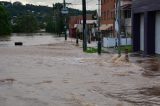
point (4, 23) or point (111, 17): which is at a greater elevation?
point (111, 17)

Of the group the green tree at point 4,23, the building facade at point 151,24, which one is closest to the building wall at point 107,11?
the building facade at point 151,24

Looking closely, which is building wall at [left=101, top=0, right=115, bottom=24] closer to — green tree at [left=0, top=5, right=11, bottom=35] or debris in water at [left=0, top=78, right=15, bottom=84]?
green tree at [left=0, top=5, right=11, bottom=35]

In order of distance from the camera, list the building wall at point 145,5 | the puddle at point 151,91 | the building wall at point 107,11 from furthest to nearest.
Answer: the building wall at point 107,11, the building wall at point 145,5, the puddle at point 151,91

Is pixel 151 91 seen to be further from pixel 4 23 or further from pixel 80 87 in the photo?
pixel 4 23

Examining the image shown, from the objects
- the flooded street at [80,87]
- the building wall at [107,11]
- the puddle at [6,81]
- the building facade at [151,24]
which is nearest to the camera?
the flooded street at [80,87]

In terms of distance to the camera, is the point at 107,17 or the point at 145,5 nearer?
the point at 145,5

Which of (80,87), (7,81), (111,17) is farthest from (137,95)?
(111,17)

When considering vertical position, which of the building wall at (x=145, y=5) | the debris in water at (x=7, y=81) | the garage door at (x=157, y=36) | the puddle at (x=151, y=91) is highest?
the building wall at (x=145, y=5)

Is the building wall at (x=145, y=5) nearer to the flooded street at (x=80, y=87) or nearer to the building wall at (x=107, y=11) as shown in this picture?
the flooded street at (x=80, y=87)

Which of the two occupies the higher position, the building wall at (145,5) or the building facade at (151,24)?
the building wall at (145,5)

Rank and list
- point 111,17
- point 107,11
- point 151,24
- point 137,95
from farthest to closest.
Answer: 1. point 107,11
2. point 111,17
3. point 151,24
4. point 137,95

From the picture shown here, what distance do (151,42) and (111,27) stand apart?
159 feet

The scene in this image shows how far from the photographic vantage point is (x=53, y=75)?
955 inches

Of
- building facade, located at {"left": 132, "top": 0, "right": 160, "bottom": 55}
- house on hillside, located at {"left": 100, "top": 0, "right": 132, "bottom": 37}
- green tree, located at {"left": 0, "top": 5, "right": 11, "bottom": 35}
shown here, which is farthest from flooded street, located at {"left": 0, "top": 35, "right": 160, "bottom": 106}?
green tree, located at {"left": 0, "top": 5, "right": 11, "bottom": 35}
